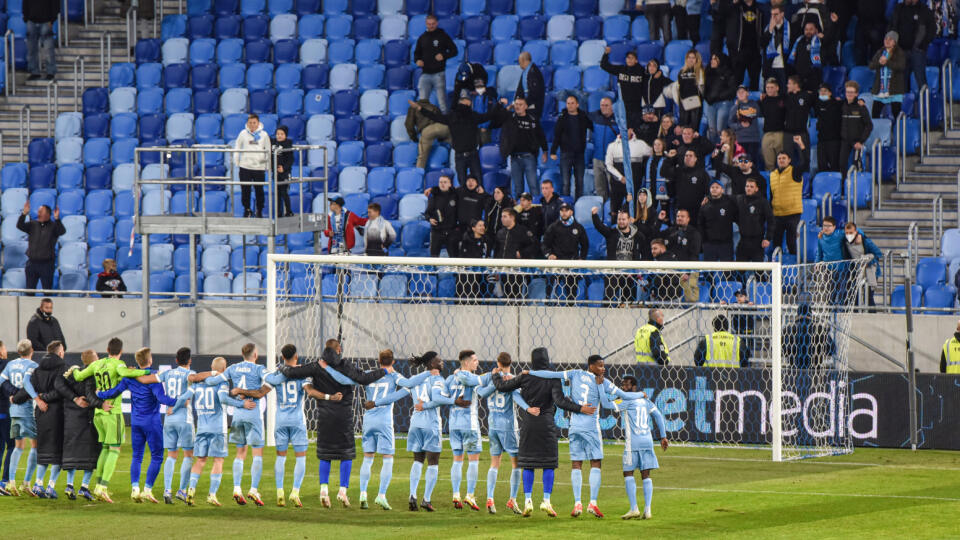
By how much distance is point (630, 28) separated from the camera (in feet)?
Result: 99.7

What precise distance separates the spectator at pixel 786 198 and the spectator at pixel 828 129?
1.23m

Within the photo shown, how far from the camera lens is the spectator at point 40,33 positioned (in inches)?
1236

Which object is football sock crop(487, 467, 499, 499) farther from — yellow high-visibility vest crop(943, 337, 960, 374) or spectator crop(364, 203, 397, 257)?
spectator crop(364, 203, 397, 257)

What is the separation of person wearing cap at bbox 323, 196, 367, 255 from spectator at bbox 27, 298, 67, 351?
4547mm

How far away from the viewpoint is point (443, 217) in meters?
26.2

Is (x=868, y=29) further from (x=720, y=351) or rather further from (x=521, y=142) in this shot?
(x=720, y=351)

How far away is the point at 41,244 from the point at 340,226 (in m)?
5.28

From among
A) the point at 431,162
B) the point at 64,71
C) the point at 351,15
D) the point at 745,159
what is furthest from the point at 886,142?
the point at 64,71

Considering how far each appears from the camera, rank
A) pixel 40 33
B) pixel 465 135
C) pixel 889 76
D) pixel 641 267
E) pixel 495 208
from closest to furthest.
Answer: pixel 641 267 → pixel 495 208 → pixel 889 76 → pixel 465 135 → pixel 40 33


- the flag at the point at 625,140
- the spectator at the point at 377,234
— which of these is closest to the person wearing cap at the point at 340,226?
the spectator at the point at 377,234

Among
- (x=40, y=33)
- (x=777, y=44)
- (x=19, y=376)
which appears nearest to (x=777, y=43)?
(x=777, y=44)

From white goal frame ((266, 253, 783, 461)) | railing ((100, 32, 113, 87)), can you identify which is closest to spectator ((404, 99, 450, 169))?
white goal frame ((266, 253, 783, 461))

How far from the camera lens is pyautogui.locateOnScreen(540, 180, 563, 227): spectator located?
25719 mm

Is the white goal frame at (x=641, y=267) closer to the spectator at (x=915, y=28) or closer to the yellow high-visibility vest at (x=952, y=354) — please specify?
the yellow high-visibility vest at (x=952, y=354)
